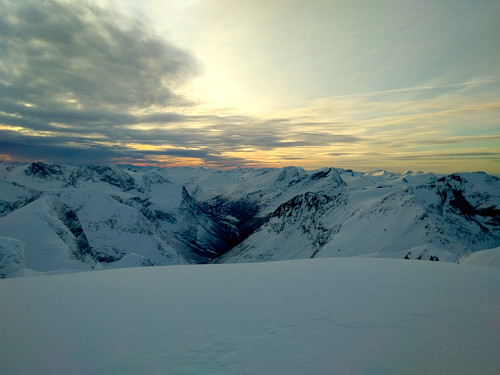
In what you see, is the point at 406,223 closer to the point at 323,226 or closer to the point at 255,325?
the point at 323,226

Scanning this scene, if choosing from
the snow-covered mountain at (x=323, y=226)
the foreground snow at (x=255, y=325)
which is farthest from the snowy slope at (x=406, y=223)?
the foreground snow at (x=255, y=325)

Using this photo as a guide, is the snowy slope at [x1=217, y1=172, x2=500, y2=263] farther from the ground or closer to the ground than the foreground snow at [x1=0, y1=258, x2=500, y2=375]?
closer to the ground

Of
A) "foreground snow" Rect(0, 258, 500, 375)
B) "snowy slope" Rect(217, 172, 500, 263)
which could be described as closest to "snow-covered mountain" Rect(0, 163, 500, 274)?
"snowy slope" Rect(217, 172, 500, 263)

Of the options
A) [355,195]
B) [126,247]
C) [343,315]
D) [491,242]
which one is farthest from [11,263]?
[355,195]

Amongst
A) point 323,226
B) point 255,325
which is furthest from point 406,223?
point 255,325

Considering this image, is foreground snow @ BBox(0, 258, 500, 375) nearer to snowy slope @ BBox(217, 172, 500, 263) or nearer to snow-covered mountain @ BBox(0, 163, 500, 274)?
snow-covered mountain @ BBox(0, 163, 500, 274)

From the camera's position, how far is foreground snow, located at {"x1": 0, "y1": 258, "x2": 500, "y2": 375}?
422 centimetres

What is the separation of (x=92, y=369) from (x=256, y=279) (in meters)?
5.78

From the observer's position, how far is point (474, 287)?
7.79 metres

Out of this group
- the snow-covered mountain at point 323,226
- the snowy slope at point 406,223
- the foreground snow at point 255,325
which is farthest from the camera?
the snowy slope at point 406,223

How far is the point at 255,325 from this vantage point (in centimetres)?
555

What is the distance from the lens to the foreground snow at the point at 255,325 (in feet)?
13.8

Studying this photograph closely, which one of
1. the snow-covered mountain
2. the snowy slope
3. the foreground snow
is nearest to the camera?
the foreground snow

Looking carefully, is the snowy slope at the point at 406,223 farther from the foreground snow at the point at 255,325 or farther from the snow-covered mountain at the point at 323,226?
the foreground snow at the point at 255,325
